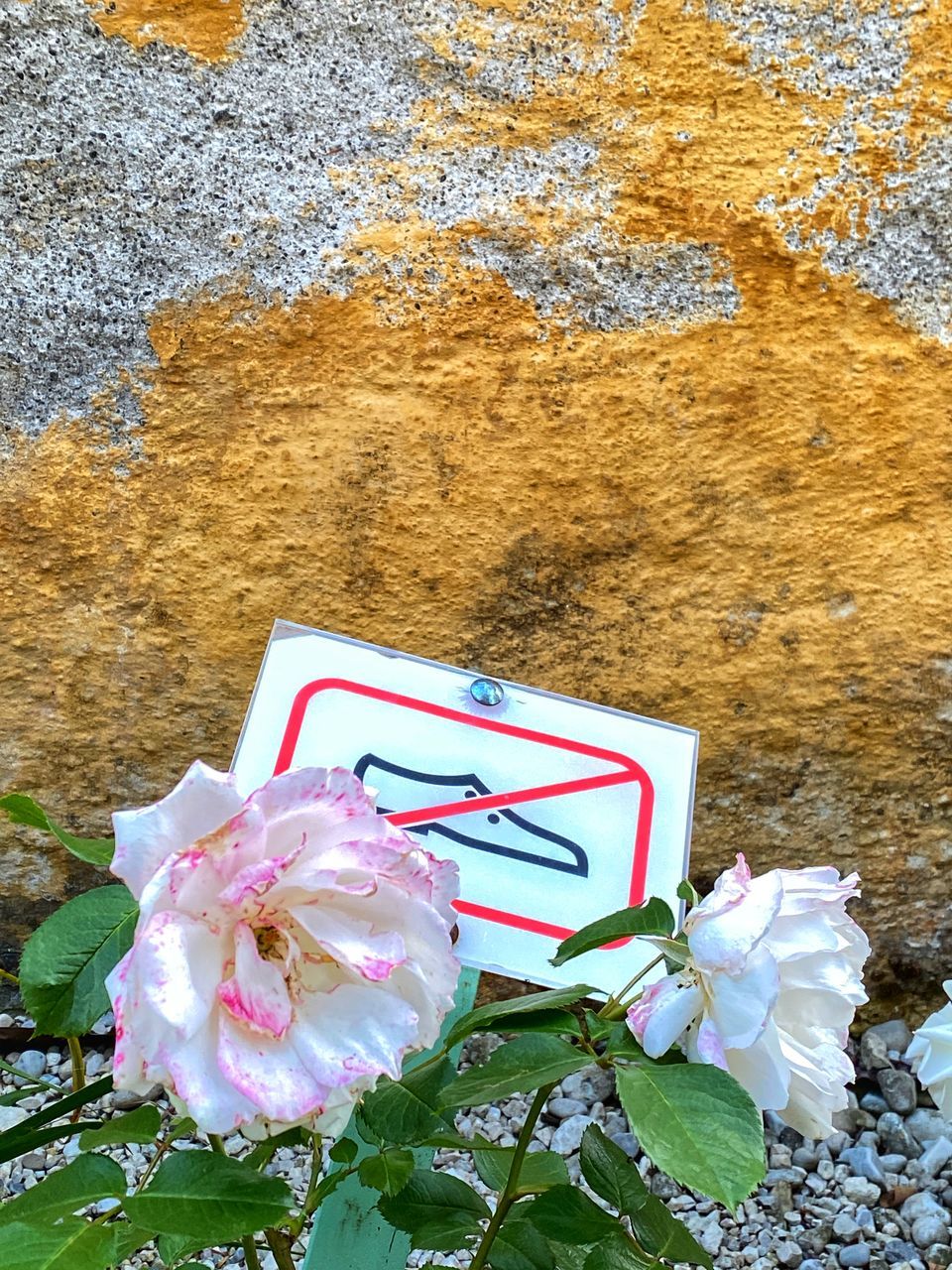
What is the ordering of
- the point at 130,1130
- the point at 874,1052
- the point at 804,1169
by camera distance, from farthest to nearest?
the point at 874,1052 < the point at 804,1169 < the point at 130,1130

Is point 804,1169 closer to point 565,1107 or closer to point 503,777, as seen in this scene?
point 565,1107

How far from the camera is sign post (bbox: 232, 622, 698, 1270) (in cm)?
84

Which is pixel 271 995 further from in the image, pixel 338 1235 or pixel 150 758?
pixel 150 758

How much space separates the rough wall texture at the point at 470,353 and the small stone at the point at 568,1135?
462mm

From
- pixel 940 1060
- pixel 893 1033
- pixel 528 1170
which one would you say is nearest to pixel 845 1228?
pixel 893 1033

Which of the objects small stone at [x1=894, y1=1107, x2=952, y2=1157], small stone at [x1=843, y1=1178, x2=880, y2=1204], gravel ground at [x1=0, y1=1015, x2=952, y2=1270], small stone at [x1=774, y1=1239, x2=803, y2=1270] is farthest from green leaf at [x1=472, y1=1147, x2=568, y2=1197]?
small stone at [x1=894, y1=1107, x2=952, y2=1157]

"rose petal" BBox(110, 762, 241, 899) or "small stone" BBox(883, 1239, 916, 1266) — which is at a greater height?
"rose petal" BBox(110, 762, 241, 899)

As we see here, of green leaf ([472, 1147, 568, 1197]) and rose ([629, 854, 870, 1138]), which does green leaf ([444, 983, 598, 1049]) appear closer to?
rose ([629, 854, 870, 1138])

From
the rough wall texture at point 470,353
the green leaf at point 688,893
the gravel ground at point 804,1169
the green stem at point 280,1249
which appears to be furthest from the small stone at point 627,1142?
the green leaf at point 688,893

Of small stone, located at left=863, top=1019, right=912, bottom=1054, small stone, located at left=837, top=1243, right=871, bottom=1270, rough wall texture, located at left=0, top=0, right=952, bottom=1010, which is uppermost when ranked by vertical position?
rough wall texture, located at left=0, top=0, right=952, bottom=1010

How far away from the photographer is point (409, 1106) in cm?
66

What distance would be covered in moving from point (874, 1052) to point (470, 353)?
3.08 feet

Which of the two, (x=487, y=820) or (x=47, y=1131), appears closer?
(x=47, y=1131)

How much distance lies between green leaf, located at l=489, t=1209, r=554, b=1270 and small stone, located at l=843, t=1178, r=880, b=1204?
699 mm
